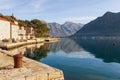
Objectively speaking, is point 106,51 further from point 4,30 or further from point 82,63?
point 4,30

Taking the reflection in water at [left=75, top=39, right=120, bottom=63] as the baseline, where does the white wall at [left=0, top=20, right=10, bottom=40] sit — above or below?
above

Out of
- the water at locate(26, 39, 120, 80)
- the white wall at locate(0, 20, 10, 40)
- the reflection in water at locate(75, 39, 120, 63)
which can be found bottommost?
the reflection in water at locate(75, 39, 120, 63)

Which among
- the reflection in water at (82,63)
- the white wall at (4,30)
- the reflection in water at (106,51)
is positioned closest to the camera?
the reflection in water at (82,63)

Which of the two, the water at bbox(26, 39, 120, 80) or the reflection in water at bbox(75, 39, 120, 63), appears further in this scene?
the reflection in water at bbox(75, 39, 120, 63)

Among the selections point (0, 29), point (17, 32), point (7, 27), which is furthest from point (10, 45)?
point (17, 32)

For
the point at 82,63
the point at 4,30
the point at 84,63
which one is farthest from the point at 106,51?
the point at 4,30

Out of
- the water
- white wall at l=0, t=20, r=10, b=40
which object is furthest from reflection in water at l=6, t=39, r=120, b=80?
white wall at l=0, t=20, r=10, b=40

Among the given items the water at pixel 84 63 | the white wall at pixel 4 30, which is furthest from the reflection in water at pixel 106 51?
the white wall at pixel 4 30

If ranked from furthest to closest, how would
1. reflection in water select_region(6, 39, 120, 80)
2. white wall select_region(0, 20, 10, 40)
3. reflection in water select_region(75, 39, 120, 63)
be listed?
white wall select_region(0, 20, 10, 40) < reflection in water select_region(75, 39, 120, 63) < reflection in water select_region(6, 39, 120, 80)

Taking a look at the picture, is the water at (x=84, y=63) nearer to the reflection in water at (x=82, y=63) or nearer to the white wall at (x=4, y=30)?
the reflection in water at (x=82, y=63)

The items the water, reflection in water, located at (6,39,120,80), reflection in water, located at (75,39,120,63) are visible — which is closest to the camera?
the water

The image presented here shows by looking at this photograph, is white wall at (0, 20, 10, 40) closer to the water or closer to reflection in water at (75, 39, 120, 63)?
the water

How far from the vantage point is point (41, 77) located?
519 inches

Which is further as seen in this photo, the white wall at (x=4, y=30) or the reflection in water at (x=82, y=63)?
the white wall at (x=4, y=30)
